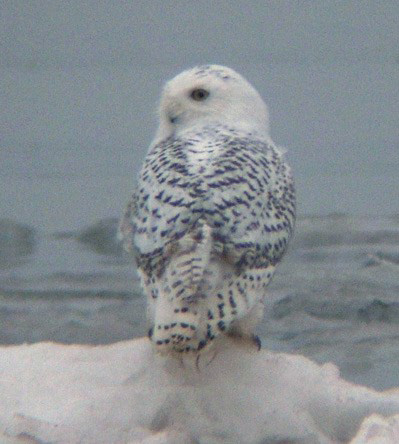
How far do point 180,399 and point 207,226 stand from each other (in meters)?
0.78

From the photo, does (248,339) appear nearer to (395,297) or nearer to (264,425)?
(264,425)

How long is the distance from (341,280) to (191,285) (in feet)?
16.2

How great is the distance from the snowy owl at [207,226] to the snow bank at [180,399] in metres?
0.24

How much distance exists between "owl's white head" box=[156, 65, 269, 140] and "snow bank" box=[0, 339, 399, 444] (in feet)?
4.67

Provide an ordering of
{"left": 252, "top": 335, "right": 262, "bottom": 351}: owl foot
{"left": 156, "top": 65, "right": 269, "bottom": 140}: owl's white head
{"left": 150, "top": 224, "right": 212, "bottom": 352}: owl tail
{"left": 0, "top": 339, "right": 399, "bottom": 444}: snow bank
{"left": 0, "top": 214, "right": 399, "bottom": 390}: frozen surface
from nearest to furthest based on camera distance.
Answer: {"left": 150, "top": 224, "right": 212, "bottom": 352}: owl tail → {"left": 0, "top": 339, "right": 399, "bottom": 444}: snow bank → {"left": 252, "top": 335, "right": 262, "bottom": 351}: owl foot → {"left": 156, "top": 65, "right": 269, "bottom": 140}: owl's white head → {"left": 0, "top": 214, "right": 399, "bottom": 390}: frozen surface

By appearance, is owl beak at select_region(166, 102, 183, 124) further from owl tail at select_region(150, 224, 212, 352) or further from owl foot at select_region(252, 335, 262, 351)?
Answer: owl tail at select_region(150, 224, 212, 352)

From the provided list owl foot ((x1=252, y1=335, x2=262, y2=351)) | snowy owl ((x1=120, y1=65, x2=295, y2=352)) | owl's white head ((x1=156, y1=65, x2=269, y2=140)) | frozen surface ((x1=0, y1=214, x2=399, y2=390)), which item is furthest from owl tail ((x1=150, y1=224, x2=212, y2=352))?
frozen surface ((x1=0, y1=214, x2=399, y2=390))

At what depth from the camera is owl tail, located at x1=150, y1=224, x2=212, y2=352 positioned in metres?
5.23

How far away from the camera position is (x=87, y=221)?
40.9 ft

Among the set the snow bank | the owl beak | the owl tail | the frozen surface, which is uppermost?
the owl beak

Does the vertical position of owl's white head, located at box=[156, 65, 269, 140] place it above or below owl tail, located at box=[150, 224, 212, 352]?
above

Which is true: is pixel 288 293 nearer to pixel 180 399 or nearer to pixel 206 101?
pixel 206 101

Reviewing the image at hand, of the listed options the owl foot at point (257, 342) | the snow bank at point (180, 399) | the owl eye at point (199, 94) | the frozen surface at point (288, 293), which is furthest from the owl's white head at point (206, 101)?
the frozen surface at point (288, 293)

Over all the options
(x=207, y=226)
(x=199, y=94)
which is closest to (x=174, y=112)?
(x=199, y=94)
